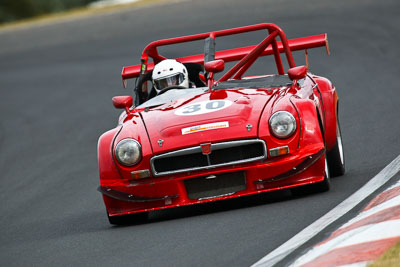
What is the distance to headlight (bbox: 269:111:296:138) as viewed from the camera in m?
6.39

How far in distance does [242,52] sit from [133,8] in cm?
1725

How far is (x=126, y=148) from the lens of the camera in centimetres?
659

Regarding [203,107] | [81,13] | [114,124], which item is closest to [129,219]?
[203,107]

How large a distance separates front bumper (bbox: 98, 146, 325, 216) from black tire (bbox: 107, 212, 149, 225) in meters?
0.21

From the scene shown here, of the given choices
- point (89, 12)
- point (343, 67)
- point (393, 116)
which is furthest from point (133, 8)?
point (393, 116)

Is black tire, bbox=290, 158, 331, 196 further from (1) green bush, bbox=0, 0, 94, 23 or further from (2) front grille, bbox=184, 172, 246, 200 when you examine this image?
(1) green bush, bbox=0, 0, 94, 23

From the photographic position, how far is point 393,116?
10.2 m

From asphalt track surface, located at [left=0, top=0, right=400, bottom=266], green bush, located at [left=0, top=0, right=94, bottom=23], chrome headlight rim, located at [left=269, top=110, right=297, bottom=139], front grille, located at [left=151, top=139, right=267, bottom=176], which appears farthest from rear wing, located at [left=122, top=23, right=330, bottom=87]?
green bush, located at [left=0, top=0, right=94, bottom=23]

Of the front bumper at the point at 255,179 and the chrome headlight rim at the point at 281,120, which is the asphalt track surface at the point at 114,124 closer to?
the front bumper at the point at 255,179

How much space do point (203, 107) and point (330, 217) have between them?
5.28 ft

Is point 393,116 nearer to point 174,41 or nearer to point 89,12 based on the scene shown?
point 174,41

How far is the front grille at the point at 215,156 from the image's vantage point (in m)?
6.34

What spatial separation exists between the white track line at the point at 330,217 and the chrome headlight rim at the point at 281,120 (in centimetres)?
62

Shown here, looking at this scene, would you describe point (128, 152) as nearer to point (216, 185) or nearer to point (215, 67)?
point (216, 185)
